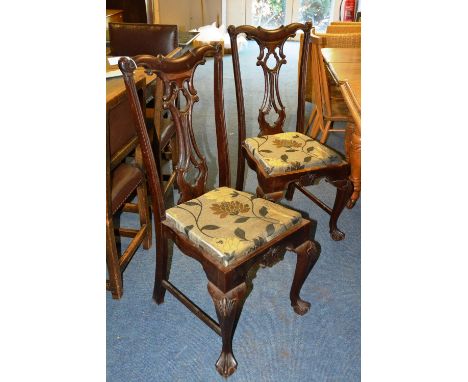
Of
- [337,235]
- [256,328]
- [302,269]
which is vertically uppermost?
[302,269]

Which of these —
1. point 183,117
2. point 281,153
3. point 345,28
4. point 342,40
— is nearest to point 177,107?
point 183,117

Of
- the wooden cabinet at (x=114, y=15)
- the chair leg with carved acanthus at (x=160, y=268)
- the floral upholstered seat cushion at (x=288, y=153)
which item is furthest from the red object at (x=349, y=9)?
the chair leg with carved acanthus at (x=160, y=268)

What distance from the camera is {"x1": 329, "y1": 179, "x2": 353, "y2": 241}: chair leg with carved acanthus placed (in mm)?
1882

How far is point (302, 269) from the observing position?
150 cm

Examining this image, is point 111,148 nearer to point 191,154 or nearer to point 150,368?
point 191,154

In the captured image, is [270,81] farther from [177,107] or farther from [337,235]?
[337,235]

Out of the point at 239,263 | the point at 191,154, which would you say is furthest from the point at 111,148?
the point at 239,263

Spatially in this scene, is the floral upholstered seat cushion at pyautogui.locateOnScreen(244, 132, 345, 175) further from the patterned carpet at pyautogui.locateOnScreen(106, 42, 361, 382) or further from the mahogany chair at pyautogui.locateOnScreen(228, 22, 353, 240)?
the patterned carpet at pyautogui.locateOnScreen(106, 42, 361, 382)

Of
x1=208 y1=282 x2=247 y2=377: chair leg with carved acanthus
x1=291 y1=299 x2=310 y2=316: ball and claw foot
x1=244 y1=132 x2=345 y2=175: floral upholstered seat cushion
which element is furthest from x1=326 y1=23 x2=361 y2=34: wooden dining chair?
x1=208 y1=282 x2=247 y2=377: chair leg with carved acanthus

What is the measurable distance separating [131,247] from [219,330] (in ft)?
2.06

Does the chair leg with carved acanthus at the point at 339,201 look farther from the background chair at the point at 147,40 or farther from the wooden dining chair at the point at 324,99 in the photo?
the background chair at the point at 147,40

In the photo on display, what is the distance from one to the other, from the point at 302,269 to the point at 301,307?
0.68 feet

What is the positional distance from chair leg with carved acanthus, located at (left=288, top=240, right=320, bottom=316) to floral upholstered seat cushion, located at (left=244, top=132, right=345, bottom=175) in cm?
42

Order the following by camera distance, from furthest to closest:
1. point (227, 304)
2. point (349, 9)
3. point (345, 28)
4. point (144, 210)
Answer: point (349, 9)
point (345, 28)
point (144, 210)
point (227, 304)
